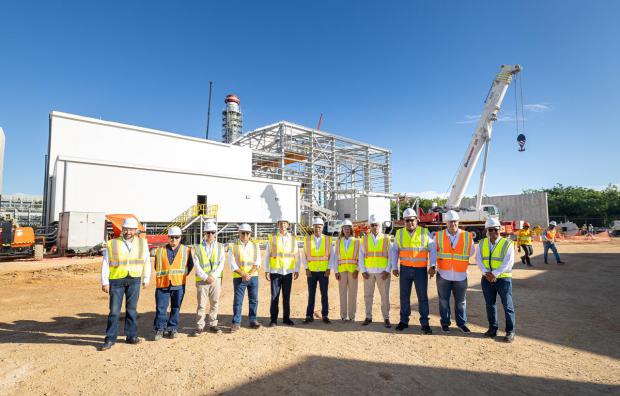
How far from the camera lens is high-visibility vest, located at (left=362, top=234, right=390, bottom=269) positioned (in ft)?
20.0

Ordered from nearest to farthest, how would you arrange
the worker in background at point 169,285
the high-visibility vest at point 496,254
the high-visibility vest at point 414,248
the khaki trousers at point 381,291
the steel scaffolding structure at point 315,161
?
1. the high-visibility vest at point 496,254
2. the worker in background at point 169,285
3. the high-visibility vest at point 414,248
4. the khaki trousers at point 381,291
5. the steel scaffolding structure at point 315,161

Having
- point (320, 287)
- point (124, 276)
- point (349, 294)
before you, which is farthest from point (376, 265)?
point (124, 276)

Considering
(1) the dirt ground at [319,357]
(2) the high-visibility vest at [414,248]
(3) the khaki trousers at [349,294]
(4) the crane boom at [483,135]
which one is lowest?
(1) the dirt ground at [319,357]

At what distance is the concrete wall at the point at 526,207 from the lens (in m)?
37.6

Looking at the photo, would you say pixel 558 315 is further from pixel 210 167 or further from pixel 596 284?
pixel 210 167

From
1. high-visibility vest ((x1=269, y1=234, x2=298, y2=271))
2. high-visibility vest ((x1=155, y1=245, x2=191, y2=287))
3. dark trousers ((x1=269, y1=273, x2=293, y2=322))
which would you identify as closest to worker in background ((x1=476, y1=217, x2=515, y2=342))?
high-visibility vest ((x1=269, y1=234, x2=298, y2=271))

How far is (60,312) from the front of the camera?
7.14 meters

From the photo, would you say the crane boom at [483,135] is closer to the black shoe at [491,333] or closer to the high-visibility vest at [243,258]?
the black shoe at [491,333]

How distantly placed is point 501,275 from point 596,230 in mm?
41897

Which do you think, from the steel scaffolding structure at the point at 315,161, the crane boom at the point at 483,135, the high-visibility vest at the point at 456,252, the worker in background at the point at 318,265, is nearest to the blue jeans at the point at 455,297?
the high-visibility vest at the point at 456,252

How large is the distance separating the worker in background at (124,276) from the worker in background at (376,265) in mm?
3925

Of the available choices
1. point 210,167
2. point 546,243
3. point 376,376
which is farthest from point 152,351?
point 210,167

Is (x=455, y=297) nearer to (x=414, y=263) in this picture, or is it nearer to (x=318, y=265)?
(x=414, y=263)

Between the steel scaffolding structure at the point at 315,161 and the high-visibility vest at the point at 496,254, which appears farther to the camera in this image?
the steel scaffolding structure at the point at 315,161
